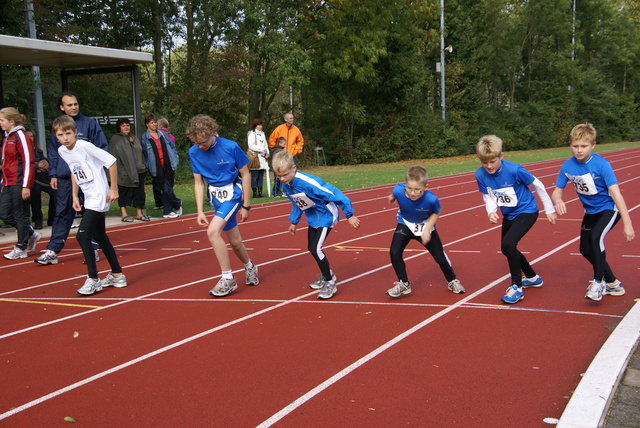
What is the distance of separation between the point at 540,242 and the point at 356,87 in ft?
89.4

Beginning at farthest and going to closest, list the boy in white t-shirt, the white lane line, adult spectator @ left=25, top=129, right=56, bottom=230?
1. adult spectator @ left=25, top=129, right=56, bottom=230
2. the boy in white t-shirt
3. the white lane line

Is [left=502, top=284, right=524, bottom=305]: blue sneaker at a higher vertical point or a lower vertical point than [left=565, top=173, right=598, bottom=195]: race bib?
lower

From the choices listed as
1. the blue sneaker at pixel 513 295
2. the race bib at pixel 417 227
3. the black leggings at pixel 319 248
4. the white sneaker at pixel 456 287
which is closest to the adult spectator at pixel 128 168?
the black leggings at pixel 319 248

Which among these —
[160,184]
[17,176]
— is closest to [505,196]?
[17,176]

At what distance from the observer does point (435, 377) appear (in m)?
4.39

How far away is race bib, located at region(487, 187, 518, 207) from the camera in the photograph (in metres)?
6.33

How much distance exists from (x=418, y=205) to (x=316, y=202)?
1.00m

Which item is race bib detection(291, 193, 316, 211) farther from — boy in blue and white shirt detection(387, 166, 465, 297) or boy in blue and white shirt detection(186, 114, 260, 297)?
boy in blue and white shirt detection(387, 166, 465, 297)

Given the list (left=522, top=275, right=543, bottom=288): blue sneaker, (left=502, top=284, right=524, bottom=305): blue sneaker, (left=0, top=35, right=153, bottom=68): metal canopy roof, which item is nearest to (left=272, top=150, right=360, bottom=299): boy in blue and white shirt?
(left=502, top=284, right=524, bottom=305): blue sneaker

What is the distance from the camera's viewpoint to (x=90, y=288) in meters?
6.97

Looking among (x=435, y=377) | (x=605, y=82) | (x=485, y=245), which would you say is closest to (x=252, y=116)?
(x=485, y=245)

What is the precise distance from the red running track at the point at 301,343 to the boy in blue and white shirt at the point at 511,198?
345mm

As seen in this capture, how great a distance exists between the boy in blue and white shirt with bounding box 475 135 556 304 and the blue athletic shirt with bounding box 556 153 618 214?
0.98 ft

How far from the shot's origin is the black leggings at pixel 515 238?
20.4 ft
